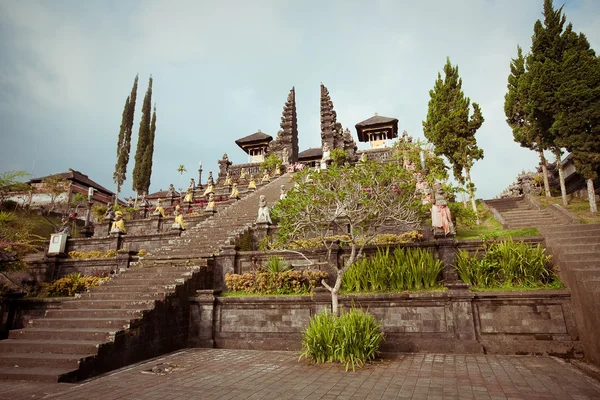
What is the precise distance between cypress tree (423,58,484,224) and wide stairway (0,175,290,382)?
15.4m

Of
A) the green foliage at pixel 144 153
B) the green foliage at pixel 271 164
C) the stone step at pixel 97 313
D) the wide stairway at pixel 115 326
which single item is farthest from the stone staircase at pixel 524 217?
the green foliage at pixel 144 153

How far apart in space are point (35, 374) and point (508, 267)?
419 inches

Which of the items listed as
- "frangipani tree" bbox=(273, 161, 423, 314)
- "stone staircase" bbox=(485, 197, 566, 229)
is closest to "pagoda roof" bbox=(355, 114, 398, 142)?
"stone staircase" bbox=(485, 197, 566, 229)

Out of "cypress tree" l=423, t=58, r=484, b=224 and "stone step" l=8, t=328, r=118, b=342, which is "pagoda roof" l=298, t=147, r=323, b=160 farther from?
"stone step" l=8, t=328, r=118, b=342

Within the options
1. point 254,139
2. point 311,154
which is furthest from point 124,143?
point 311,154

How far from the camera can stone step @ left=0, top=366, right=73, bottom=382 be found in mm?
5969

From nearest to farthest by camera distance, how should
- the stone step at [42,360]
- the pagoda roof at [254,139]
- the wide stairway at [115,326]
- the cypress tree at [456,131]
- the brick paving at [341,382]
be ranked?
the brick paving at [341,382] → the stone step at [42,360] → the wide stairway at [115,326] → the cypress tree at [456,131] → the pagoda roof at [254,139]

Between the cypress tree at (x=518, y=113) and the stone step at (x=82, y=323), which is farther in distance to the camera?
the cypress tree at (x=518, y=113)

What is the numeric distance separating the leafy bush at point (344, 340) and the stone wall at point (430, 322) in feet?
5.15

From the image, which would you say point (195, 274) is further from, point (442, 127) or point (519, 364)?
point (442, 127)

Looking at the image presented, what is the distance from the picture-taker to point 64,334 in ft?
24.6

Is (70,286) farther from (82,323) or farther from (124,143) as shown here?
(124,143)

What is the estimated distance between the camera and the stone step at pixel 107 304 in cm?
840

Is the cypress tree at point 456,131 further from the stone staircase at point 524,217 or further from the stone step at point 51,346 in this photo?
the stone step at point 51,346
